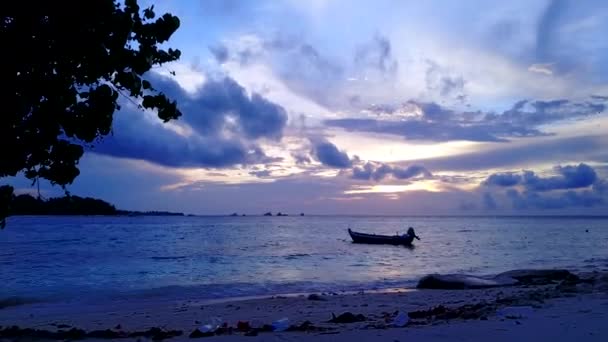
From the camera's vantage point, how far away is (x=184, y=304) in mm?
19328

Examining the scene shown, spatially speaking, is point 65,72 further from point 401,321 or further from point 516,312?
point 516,312

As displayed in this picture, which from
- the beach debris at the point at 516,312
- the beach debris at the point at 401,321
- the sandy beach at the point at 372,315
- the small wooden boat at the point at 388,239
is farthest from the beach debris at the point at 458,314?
the small wooden boat at the point at 388,239

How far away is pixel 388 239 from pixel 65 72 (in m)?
60.9

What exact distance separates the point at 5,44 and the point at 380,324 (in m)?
8.67

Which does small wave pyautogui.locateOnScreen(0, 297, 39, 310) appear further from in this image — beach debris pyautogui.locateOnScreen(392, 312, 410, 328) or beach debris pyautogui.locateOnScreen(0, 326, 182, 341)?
beach debris pyautogui.locateOnScreen(392, 312, 410, 328)

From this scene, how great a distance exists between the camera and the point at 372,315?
14156mm

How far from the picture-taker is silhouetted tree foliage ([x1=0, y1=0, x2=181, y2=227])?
21.1 feet

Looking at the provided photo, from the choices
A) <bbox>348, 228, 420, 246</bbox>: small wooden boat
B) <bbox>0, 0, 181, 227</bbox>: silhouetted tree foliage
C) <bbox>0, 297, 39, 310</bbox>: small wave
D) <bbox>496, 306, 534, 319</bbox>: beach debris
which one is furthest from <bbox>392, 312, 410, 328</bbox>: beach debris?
<bbox>348, 228, 420, 246</bbox>: small wooden boat

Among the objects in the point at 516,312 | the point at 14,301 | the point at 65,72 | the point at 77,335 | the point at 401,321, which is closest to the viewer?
the point at 65,72

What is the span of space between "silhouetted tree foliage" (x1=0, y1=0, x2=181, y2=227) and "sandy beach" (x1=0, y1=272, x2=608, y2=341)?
4.74 m

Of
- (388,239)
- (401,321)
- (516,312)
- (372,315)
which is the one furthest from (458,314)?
(388,239)

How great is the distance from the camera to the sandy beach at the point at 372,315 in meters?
9.55

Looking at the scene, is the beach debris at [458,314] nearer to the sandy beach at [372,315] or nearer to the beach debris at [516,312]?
the sandy beach at [372,315]

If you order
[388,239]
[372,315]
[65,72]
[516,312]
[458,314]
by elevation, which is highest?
[65,72]
